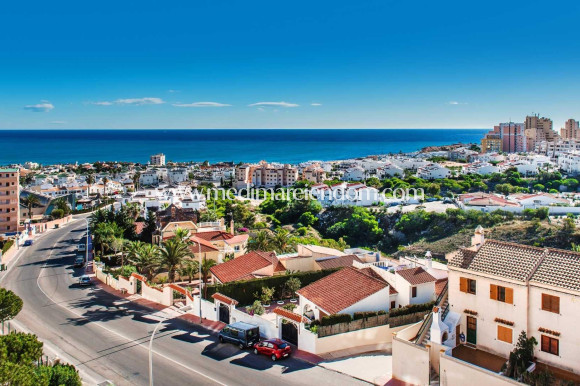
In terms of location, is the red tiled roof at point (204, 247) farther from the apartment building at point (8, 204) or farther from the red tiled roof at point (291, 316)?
the apartment building at point (8, 204)

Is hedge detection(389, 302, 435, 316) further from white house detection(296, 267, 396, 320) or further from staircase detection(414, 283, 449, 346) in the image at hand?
staircase detection(414, 283, 449, 346)

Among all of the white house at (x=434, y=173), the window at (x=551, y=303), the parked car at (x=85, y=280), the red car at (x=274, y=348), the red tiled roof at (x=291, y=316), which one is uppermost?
the white house at (x=434, y=173)

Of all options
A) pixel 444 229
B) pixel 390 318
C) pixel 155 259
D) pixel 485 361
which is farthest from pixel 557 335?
pixel 444 229

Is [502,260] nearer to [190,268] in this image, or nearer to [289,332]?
[289,332]

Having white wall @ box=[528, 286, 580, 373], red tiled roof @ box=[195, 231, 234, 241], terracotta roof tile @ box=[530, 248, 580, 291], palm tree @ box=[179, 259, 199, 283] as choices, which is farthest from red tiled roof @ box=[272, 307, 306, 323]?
red tiled roof @ box=[195, 231, 234, 241]


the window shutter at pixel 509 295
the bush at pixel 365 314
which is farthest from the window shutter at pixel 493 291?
the bush at pixel 365 314

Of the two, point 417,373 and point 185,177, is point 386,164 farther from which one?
point 417,373

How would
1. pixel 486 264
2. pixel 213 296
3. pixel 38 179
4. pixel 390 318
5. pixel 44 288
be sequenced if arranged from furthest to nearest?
pixel 38 179 < pixel 44 288 < pixel 213 296 < pixel 390 318 < pixel 486 264
